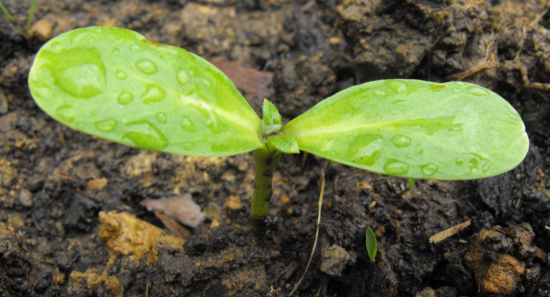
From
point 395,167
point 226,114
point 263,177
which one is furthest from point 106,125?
point 395,167

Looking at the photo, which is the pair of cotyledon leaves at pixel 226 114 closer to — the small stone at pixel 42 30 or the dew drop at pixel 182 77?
the dew drop at pixel 182 77

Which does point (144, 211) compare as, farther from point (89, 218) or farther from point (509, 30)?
point (509, 30)

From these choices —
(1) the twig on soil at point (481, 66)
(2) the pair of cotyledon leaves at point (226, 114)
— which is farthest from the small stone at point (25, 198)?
(1) the twig on soil at point (481, 66)

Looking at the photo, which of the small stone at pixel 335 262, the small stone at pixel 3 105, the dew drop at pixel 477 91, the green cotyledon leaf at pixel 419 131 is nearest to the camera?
the green cotyledon leaf at pixel 419 131

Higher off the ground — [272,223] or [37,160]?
[272,223]

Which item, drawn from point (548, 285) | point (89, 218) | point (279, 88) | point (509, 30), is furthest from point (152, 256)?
point (509, 30)
